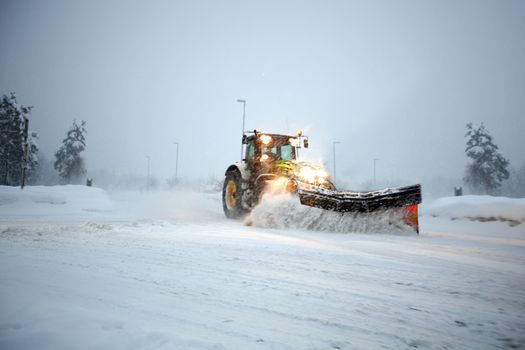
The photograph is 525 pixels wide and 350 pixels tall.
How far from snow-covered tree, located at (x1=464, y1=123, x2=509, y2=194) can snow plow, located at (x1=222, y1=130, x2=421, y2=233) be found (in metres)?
30.6

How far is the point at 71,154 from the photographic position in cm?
3541

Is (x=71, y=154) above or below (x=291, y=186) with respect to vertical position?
above

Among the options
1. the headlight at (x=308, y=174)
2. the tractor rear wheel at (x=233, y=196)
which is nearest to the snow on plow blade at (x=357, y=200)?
the headlight at (x=308, y=174)

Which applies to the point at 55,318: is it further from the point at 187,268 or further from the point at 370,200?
the point at 370,200

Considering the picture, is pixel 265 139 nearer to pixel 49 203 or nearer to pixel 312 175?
pixel 312 175

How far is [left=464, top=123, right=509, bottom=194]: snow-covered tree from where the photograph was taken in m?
30.0

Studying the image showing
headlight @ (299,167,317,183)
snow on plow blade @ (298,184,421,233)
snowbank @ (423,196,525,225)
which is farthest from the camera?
snowbank @ (423,196,525,225)

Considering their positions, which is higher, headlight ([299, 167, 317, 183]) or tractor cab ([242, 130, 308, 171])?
tractor cab ([242, 130, 308, 171])

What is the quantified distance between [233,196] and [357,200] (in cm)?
456

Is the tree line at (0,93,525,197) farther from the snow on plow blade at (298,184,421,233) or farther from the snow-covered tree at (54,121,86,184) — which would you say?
the snow on plow blade at (298,184,421,233)

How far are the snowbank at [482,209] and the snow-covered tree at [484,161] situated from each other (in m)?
25.2

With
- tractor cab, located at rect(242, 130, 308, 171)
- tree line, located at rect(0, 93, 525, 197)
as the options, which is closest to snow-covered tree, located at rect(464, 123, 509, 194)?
tree line, located at rect(0, 93, 525, 197)

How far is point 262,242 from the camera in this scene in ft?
12.9

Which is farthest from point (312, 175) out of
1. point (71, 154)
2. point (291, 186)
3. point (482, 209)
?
point (71, 154)
